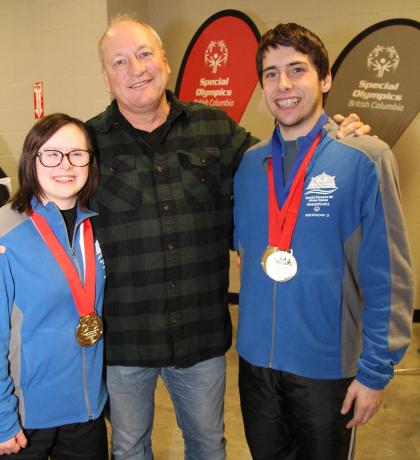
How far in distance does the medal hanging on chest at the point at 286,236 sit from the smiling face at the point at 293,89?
0.09m

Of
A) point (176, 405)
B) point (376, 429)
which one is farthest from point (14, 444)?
point (376, 429)

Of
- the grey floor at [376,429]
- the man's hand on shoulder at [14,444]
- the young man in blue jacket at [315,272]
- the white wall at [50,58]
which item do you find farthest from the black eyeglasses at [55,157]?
the white wall at [50,58]

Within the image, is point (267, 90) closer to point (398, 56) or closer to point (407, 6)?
point (398, 56)

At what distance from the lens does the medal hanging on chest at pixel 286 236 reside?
137 centimetres

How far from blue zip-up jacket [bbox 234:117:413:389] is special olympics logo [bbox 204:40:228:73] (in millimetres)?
2551

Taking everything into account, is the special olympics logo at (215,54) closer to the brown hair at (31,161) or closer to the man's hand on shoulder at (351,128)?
the man's hand on shoulder at (351,128)

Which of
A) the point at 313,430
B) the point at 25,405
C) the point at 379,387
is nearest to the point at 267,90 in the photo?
the point at 379,387

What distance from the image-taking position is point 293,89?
1.40 m

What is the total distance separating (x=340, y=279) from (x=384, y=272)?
134 millimetres

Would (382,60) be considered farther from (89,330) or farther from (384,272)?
(89,330)

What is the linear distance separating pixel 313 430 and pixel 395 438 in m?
1.33

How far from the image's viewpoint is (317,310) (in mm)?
1364

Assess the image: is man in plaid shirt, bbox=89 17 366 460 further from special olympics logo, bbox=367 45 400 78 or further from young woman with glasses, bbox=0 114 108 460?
special olympics logo, bbox=367 45 400 78

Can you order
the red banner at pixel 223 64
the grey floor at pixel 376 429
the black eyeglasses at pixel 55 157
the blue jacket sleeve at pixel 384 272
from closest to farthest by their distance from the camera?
the blue jacket sleeve at pixel 384 272
the black eyeglasses at pixel 55 157
the grey floor at pixel 376 429
the red banner at pixel 223 64
